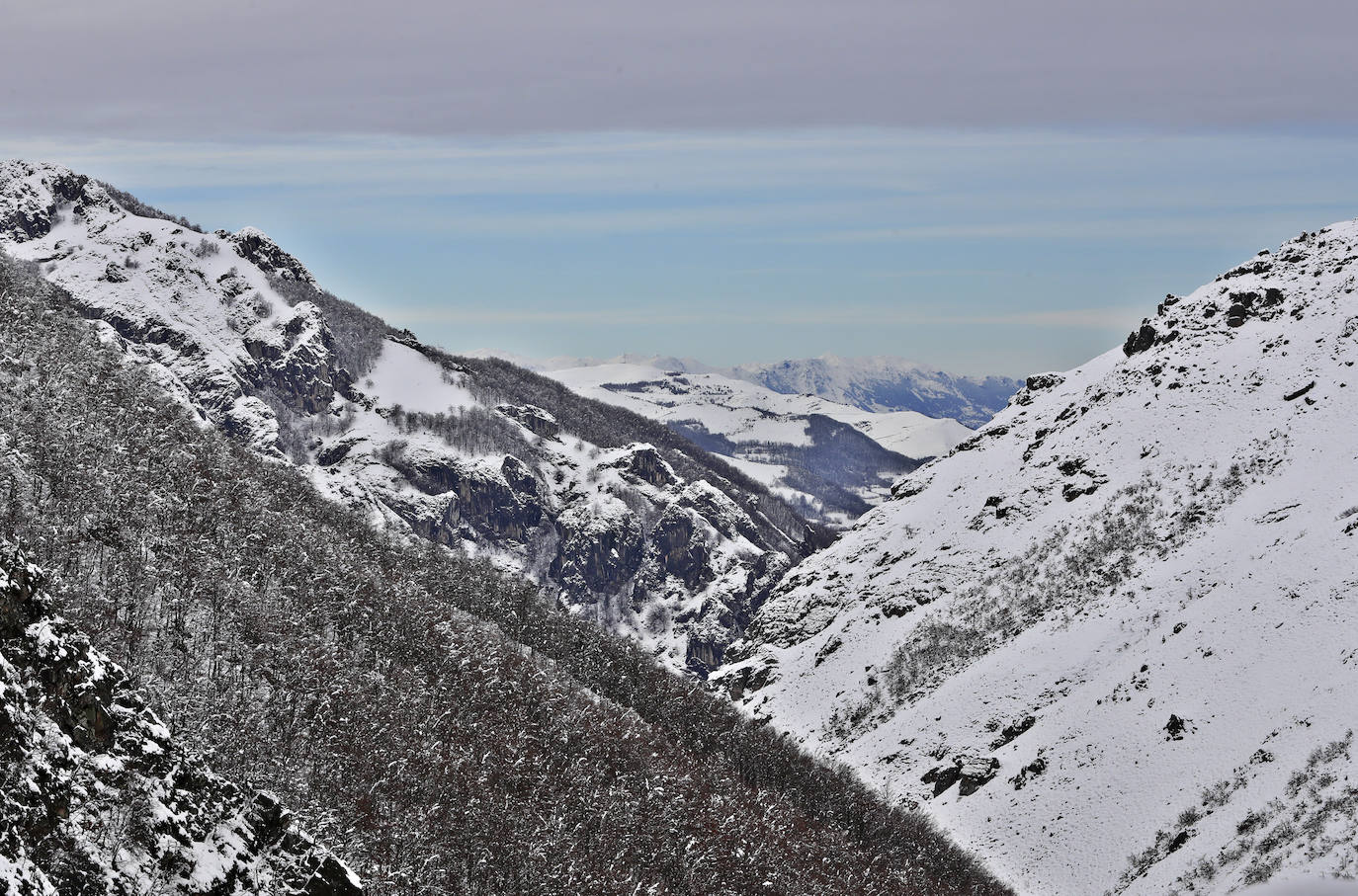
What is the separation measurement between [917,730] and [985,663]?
53.3 feet

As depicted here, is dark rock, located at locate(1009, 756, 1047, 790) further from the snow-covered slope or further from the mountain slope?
the mountain slope

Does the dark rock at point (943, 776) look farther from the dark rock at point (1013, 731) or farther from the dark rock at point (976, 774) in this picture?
the dark rock at point (1013, 731)

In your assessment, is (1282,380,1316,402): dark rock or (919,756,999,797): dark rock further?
(1282,380,1316,402): dark rock

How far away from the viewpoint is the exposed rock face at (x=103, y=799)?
3375cm

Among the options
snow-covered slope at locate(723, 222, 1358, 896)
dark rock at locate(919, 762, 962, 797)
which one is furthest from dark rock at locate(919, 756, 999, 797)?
snow-covered slope at locate(723, 222, 1358, 896)

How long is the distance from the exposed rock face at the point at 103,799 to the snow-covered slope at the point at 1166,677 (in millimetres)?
81248

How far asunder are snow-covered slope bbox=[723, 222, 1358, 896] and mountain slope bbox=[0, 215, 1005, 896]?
14.2 metres

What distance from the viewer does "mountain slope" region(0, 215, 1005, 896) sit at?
84438 mm

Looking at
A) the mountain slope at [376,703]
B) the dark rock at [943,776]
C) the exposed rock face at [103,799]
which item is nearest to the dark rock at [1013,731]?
the dark rock at [943,776]

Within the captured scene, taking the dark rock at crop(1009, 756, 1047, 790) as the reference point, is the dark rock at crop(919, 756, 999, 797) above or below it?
below

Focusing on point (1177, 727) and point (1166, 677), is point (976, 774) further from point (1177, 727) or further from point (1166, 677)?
point (1177, 727)

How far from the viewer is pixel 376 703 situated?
337 feet

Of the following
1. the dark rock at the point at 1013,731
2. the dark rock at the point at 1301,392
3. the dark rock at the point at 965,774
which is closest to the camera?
the dark rock at the point at 965,774

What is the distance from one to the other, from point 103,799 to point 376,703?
68.2m
